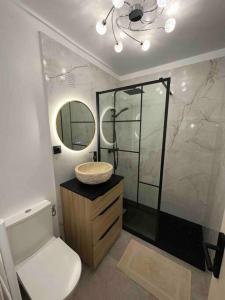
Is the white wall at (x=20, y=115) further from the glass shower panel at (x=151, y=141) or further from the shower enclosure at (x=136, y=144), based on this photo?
the glass shower panel at (x=151, y=141)

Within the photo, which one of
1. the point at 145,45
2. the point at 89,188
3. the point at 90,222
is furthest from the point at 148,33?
the point at 90,222

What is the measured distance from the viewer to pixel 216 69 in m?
1.66

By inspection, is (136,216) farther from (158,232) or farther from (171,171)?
(171,171)

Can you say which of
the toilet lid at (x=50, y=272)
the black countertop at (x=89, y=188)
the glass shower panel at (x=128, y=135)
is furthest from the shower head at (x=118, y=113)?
the toilet lid at (x=50, y=272)

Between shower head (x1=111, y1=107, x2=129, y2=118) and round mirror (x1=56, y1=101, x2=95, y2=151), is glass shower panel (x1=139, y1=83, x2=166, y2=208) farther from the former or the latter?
round mirror (x1=56, y1=101, x2=95, y2=151)

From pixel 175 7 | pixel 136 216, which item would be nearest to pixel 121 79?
pixel 175 7

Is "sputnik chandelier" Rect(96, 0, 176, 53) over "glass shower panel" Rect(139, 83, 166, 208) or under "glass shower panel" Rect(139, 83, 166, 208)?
over

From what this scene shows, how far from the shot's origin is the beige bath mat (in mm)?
1234

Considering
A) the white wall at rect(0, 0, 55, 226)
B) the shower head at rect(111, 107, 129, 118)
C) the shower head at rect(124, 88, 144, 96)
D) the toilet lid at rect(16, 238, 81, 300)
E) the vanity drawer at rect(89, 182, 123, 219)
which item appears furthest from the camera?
the shower head at rect(111, 107, 129, 118)

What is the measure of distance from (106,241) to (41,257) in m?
0.69

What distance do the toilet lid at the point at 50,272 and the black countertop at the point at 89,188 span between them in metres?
0.48

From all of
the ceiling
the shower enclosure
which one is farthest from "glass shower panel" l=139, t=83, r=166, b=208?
the ceiling

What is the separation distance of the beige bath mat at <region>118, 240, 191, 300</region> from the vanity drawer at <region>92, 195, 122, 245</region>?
44cm

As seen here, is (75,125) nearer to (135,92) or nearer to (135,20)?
(135,92)
